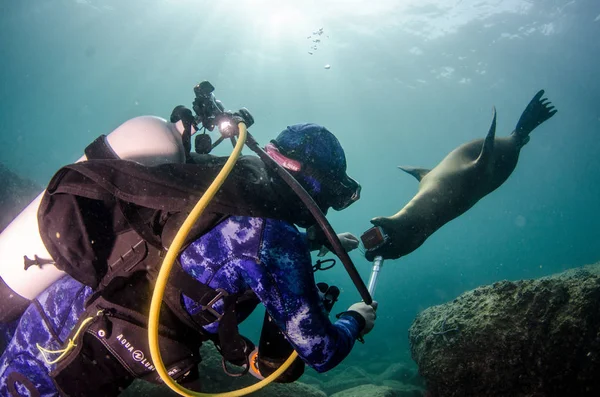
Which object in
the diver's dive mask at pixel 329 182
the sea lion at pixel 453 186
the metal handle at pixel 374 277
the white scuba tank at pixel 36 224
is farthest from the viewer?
the sea lion at pixel 453 186

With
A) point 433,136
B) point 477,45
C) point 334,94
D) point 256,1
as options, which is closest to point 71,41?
point 256,1

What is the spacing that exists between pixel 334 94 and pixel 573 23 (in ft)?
66.5

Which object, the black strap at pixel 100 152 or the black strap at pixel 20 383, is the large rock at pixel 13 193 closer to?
the black strap at pixel 20 383

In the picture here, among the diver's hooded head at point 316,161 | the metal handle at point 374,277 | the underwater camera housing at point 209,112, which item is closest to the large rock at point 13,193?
the underwater camera housing at point 209,112

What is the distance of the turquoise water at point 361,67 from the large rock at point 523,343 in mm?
16917

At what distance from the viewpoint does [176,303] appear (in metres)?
1.99

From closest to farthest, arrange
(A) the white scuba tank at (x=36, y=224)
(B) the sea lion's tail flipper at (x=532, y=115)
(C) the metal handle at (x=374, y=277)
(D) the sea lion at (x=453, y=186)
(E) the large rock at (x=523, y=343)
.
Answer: (A) the white scuba tank at (x=36, y=224), (C) the metal handle at (x=374, y=277), (E) the large rock at (x=523, y=343), (D) the sea lion at (x=453, y=186), (B) the sea lion's tail flipper at (x=532, y=115)

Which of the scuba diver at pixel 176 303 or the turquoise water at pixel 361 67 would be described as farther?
the turquoise water at pixel 361 67

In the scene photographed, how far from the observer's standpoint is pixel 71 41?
4116 cm

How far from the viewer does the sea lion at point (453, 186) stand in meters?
4.49

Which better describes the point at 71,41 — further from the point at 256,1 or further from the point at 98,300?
the point at 98,300

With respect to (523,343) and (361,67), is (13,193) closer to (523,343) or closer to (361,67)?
(523,343)

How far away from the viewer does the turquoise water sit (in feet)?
77.1

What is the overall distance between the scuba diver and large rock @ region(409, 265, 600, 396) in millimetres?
2331
